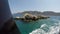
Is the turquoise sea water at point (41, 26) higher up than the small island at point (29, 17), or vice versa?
the small island at point (29, 17)

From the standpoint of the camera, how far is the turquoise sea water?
1589mm

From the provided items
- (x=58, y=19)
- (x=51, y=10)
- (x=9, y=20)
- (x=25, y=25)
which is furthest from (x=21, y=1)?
(x=9, y=20)

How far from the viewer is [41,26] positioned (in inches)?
64.8

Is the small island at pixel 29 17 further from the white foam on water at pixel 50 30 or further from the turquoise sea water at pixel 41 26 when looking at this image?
the white foam on water at pixel 50 30

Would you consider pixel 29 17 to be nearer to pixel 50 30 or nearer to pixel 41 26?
pixel 41 26

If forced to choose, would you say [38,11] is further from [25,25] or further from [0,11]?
[0,11]

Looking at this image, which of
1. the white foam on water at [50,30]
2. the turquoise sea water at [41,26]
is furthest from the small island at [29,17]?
the white foam on water at [50,30]

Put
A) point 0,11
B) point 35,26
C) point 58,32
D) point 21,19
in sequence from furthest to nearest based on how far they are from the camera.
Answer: point 35,26
point 21,19
point 58,32
point 0,11

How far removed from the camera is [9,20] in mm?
862

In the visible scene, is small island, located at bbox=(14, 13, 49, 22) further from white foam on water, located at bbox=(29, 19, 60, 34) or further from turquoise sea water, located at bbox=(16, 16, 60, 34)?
white foam on water, located at bbox=(29, 19, 60, 34)

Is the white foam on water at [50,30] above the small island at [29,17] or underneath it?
underneath

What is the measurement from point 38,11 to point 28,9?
0.17m

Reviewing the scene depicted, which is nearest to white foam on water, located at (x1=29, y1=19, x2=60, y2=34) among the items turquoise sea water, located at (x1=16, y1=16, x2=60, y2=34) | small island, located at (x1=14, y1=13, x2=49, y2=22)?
turquoise sea water, located at (x1=16, y1=16, x2=60, y2=34)

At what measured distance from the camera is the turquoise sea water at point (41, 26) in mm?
1589
